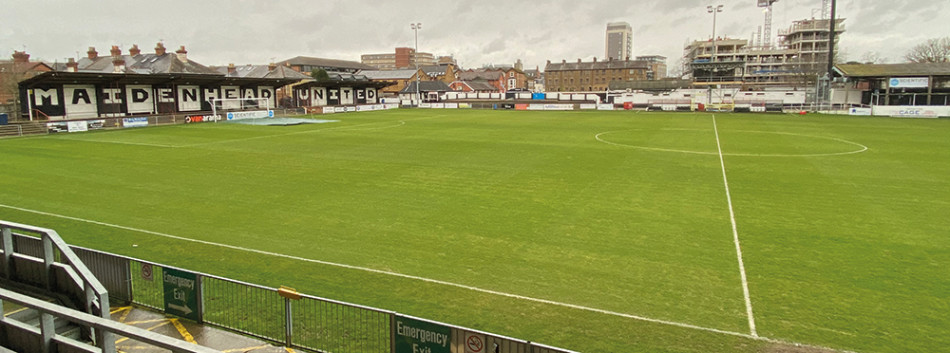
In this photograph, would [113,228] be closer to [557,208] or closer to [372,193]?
[372,193]

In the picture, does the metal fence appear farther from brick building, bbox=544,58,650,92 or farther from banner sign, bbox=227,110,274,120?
brick building, bbox=544,58,650,92

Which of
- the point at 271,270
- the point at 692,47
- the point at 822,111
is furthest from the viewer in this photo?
the point at 692,47

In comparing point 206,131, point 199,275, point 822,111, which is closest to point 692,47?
point 822,111

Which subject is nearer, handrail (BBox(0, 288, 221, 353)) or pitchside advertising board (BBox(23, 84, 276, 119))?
handrail (BBox(0, 288, 221, 353))

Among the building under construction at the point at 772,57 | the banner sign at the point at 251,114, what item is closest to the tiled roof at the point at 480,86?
the building under construction at the point at 772,57

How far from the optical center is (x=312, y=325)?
33.6ft

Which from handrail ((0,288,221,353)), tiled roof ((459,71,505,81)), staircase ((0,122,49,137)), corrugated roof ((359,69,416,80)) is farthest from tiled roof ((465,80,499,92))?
handrail ((0,288,221,353))

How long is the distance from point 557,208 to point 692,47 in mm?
189238

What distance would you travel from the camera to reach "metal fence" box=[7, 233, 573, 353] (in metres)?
9.48

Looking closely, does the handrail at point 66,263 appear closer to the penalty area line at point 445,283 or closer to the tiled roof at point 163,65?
the penalty area line at point 445,283

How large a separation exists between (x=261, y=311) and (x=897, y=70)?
95.6 m

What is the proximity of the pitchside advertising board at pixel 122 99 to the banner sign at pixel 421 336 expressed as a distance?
202 feet

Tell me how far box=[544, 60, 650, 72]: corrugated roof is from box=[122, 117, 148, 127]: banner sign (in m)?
133

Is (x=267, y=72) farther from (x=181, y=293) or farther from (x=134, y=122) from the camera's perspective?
(x=181, y=293)
